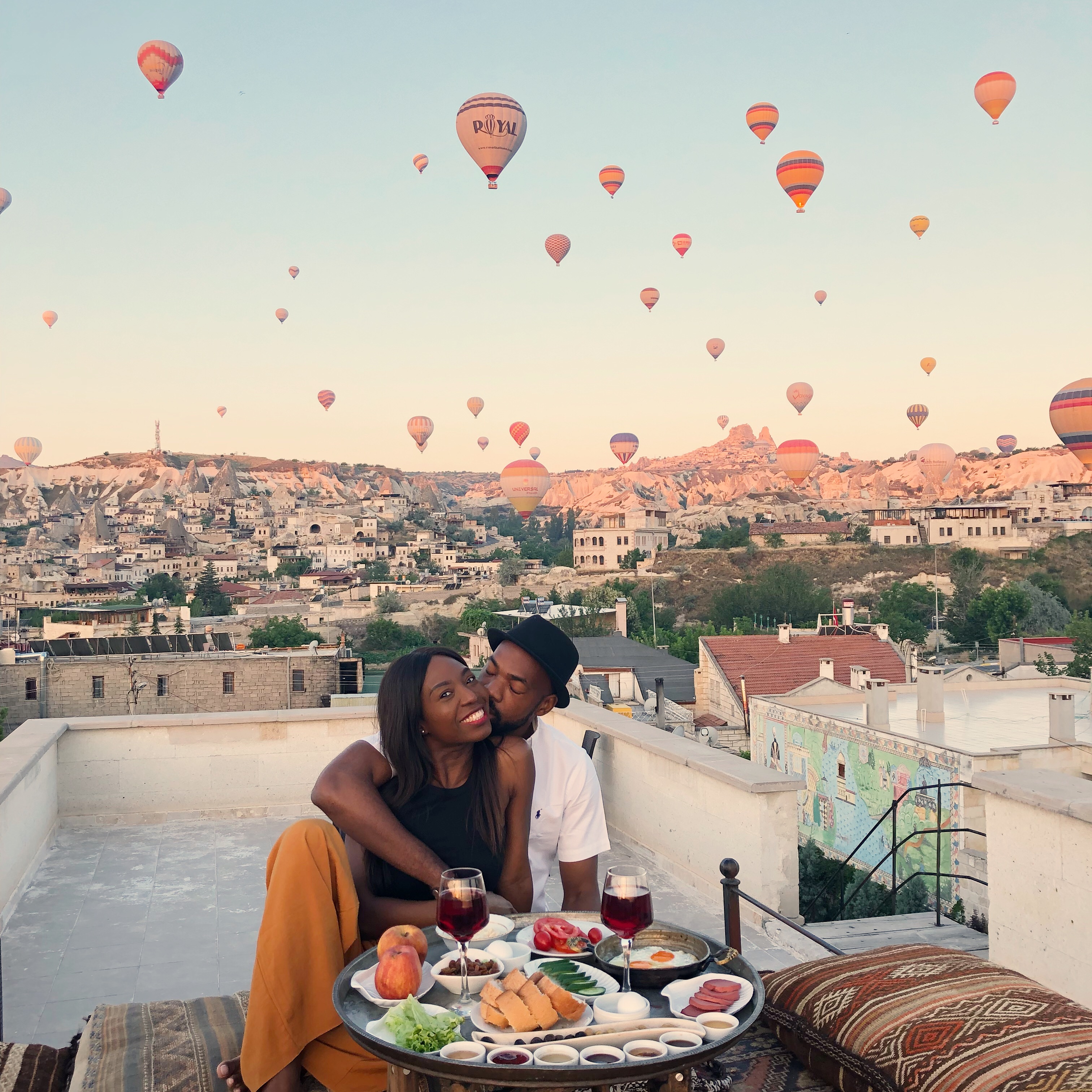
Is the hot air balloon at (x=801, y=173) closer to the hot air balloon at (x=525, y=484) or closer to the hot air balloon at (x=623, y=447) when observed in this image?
the hot air balloon at (x=525, y=484)

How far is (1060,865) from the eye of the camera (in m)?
2.16

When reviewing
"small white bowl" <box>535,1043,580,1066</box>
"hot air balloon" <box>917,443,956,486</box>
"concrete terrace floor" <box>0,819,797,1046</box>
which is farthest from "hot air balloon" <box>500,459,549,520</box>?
"small white bowl" <box>535,1043,580,1066</box>

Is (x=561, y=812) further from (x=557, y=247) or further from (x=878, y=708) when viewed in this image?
(x=557, y=247)

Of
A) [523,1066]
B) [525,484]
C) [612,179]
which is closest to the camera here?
[523,1066]

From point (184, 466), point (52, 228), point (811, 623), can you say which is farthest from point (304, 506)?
point (811, 623)

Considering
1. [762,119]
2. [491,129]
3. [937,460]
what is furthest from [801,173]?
[937,460]

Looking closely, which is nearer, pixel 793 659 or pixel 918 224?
pixel 793 659

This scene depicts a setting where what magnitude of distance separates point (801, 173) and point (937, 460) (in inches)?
1314

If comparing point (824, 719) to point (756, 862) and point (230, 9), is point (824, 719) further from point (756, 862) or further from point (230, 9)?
point (230, 9)

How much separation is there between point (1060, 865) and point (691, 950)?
3.88 ft

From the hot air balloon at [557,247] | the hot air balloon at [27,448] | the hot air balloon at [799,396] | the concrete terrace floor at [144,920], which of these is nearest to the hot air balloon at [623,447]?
the hot air balloon at [799,396]

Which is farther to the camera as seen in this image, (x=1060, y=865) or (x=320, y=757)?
(x=320, y=757)

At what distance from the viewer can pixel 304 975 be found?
1493 millimetres

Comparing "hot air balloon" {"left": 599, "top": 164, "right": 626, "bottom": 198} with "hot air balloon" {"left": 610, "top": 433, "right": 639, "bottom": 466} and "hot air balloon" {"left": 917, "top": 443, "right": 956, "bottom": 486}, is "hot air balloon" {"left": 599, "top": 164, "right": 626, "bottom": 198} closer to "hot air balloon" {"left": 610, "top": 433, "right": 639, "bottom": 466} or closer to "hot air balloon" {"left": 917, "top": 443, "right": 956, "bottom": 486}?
"hot air balloon" {"left": 610, "top": 433, "right": 639, "bottom": 466}
